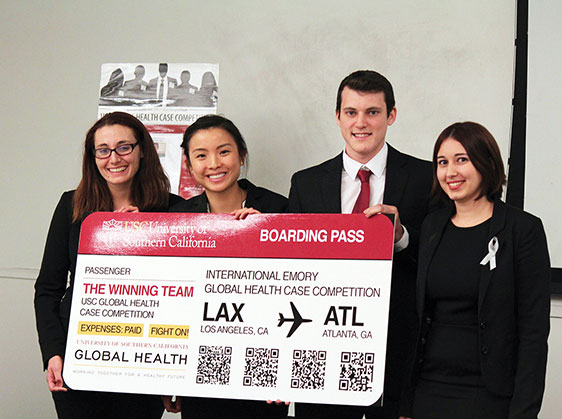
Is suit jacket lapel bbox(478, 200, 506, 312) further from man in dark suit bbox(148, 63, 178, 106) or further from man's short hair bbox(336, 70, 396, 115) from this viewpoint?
man in dark suit bbox(148, 63, 178, 106)

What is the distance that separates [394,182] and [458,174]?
338 millimetres

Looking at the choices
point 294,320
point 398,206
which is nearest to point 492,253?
point 398,206

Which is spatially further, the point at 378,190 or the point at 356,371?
the point at 378,190

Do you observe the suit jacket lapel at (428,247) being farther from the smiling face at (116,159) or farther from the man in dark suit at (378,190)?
the smiling face at (116,159)

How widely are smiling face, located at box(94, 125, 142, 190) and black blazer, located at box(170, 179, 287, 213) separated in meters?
0.19

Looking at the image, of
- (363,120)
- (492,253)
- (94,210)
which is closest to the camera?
(492,253)

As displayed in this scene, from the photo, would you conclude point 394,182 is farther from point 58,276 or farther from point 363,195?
point 58,276

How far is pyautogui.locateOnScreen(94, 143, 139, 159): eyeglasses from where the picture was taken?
86.6 inches

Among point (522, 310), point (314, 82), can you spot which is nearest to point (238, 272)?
point (522, 310)

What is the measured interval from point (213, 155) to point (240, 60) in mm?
973

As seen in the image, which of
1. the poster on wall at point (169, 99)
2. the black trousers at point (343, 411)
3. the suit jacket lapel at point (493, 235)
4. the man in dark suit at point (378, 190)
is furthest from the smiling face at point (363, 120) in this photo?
the poster on wall at point (169, 99)

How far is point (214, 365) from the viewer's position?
192 cm

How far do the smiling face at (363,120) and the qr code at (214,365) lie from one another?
2.49ft

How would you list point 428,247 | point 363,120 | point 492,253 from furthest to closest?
point 363,120 < point 428,247 < point 492,253
